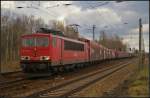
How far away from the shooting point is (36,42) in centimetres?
2809

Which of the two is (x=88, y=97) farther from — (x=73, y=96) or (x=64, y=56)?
(x=64, y=56)

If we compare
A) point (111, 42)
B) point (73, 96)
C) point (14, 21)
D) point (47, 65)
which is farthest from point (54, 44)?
point (111, 42)

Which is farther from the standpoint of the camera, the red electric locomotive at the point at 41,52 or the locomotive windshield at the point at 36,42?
the locomotive windshield at the point at 36,42

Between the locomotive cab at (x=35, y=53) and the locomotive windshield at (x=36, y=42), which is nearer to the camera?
the locomotive cab at (x=35, y=53)

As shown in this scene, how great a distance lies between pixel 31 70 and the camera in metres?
27.3

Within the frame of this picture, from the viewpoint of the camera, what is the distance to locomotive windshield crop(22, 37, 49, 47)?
91.1ft

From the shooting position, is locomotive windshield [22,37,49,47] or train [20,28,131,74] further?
locomotive windshield [22,37,49,47]

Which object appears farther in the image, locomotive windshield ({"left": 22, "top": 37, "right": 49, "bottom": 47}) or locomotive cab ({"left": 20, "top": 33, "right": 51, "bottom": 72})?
locomotive windshield ({"left": 22, "top": 37, "right": 49, "bottom": 47})

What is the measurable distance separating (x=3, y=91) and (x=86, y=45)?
24.5 metres

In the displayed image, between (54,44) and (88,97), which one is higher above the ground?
(54,44)

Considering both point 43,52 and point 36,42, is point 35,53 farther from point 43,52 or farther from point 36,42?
point 36,42

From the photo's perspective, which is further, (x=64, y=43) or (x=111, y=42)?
(x=111, y=42)

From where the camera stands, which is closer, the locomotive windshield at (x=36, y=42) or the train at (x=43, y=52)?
the train at (x=43, y=52)

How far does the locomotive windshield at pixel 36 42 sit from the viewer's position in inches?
1093
